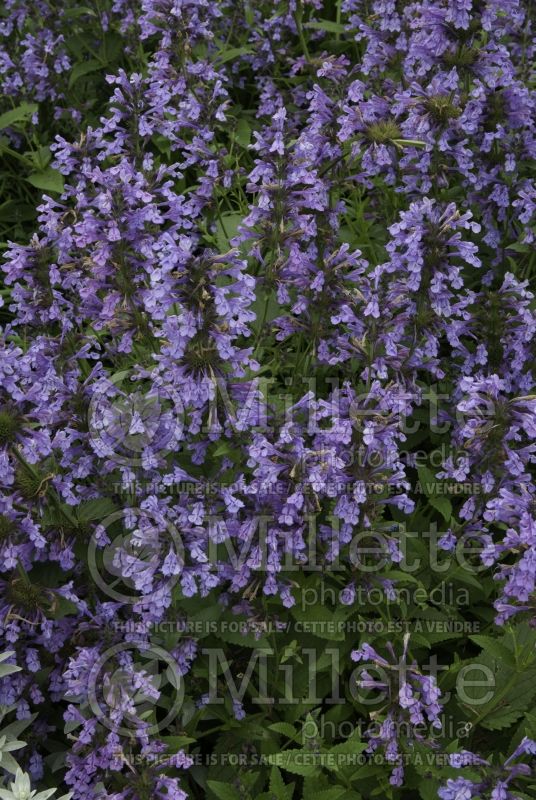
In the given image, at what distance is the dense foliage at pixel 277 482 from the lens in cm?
399

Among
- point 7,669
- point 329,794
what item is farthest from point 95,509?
point 329,794

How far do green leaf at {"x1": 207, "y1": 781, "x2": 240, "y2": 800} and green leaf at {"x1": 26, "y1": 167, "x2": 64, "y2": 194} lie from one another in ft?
14.2

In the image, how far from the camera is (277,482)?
4.10 meters

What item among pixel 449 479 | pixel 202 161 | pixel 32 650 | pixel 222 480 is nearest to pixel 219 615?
pixel 222 480

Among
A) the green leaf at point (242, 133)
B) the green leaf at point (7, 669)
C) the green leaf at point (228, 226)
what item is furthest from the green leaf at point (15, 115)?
the green leaf at point (7, 669)

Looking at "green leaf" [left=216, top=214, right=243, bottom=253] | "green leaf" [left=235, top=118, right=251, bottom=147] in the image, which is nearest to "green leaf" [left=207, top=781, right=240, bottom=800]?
"green leaf" [left=216, top=214, right=243, bottom=253]

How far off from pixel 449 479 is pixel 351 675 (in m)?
1.14

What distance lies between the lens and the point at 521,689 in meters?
4.40

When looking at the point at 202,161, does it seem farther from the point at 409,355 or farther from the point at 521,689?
the point at 521,689

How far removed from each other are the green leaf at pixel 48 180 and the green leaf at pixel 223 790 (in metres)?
4.32

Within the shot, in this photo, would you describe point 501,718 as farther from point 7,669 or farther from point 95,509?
point 7,669

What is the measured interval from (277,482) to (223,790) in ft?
4.57

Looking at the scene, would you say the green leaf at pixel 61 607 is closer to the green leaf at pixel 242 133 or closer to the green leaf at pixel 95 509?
the green leaf at pixel 95 509

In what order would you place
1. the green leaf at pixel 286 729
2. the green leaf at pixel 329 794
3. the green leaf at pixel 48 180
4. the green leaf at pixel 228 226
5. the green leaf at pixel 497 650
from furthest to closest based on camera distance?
the green leaf at pixel 48 180, the green leaf at pixel 228 226, the green leaf at pixel 286 729, the green leaf at pixel 497 650, the green leaf at pixel 329 794
